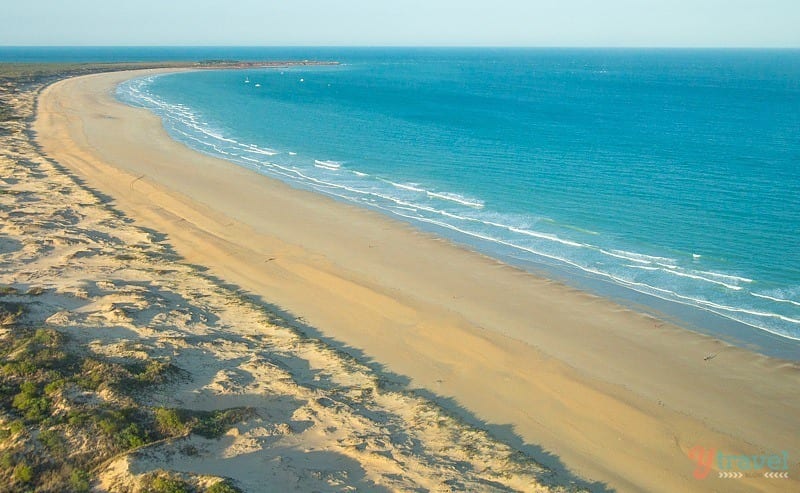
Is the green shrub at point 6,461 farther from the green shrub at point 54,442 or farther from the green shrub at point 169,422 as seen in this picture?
the green shrub at point 169,422

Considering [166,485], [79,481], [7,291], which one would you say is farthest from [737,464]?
[7,291]

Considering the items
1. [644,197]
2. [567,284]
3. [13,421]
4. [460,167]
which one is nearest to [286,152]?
[460,167]

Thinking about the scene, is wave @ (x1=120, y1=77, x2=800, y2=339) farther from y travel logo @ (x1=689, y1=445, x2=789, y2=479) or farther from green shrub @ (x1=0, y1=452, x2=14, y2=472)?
green shrub @ (x1=0, y1=452, x2=14, y2=472)

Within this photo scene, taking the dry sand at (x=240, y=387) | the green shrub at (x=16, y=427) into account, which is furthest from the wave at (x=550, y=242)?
the green shrub at (x=16, y=427)

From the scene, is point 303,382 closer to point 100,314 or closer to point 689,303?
point 100,314

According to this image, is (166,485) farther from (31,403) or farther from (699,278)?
(699,278)

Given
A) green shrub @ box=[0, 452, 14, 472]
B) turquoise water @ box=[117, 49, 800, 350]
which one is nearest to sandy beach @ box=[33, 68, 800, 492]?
turquoise water @ box=[117, 49, 800, 350]
